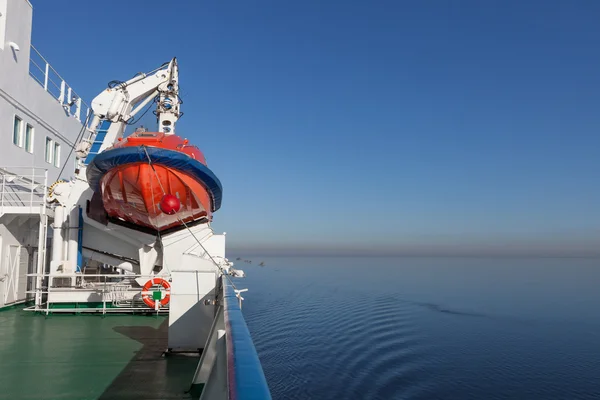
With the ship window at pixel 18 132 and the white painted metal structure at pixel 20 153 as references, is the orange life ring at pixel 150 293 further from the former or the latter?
the ship window at pixel 18 132

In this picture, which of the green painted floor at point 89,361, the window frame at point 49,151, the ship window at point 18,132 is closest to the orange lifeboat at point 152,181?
the green painted floor at point 89,361

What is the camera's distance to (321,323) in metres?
18.2

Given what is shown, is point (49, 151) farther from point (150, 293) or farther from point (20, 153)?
point (150, 293)

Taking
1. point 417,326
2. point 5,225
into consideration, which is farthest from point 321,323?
point 5,225

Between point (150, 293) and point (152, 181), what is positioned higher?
point (152, 181)

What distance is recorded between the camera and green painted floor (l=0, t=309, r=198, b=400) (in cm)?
378

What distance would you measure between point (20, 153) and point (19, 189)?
0.82 meters

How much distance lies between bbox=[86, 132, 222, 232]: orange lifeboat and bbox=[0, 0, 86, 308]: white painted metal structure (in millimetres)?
1348

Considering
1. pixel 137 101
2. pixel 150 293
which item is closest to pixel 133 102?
pixel 137 101

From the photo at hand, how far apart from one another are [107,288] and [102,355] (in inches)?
117

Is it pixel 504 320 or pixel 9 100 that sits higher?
pixel 9 100

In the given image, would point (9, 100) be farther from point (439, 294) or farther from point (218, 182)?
point (439, 294)

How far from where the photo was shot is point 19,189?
30.8 feet

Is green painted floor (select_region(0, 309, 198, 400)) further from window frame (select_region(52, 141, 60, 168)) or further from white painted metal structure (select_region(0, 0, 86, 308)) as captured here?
window frame (select_region(52, 141, 60, 168))
